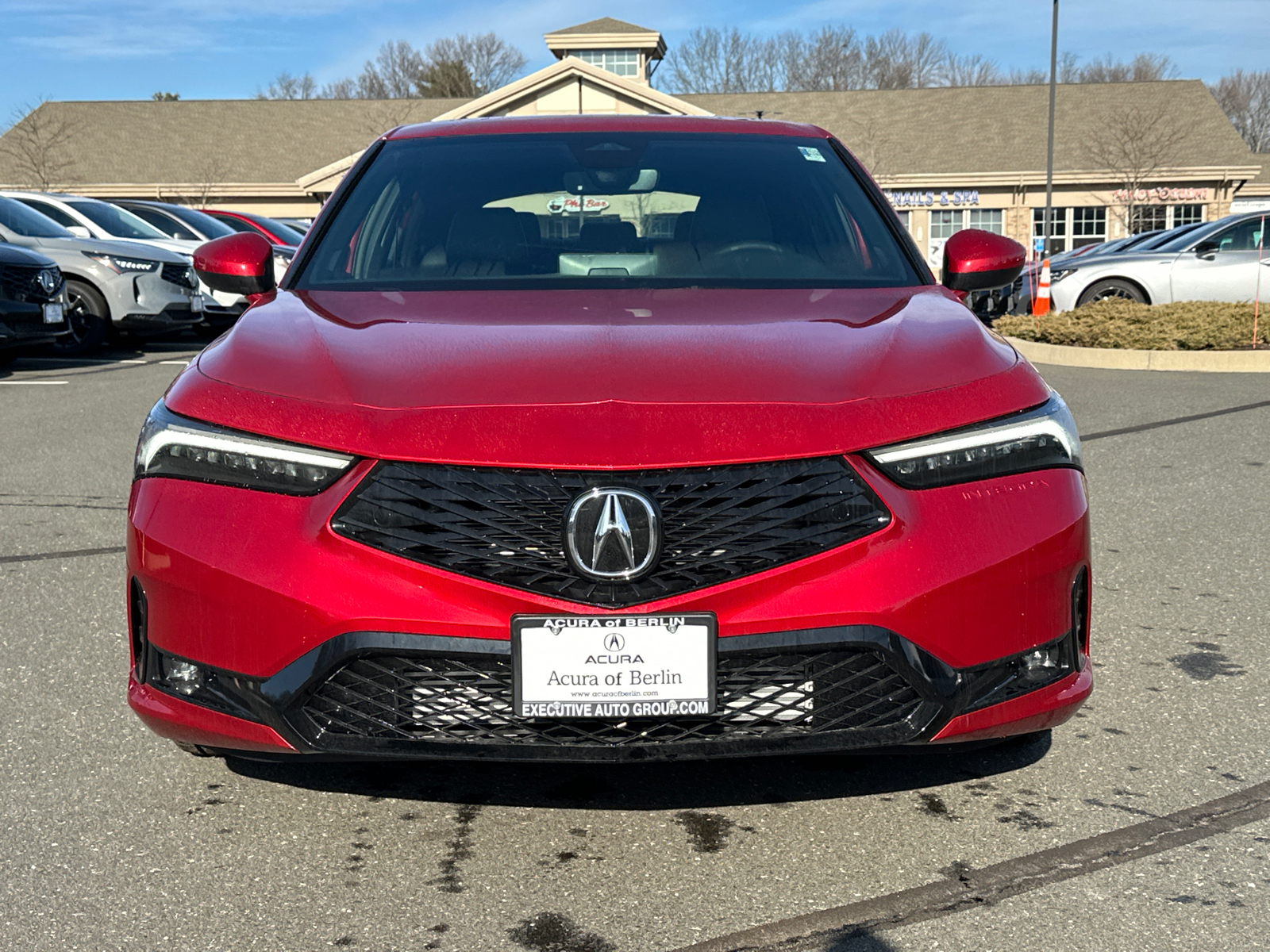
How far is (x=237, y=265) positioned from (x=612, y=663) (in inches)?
79.9

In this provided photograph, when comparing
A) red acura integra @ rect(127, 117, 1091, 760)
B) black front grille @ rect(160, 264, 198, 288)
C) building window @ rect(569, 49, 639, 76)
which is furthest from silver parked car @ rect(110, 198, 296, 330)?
building window @ rect(569, 49, 639, 76)

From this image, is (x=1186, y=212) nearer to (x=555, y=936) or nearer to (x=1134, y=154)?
(x=1134, y=154)

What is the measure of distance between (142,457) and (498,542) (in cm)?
85

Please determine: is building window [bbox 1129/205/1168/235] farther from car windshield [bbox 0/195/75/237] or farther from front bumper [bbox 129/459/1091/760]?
front bumper [bbox 129/459/1091/760]

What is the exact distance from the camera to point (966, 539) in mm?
2678

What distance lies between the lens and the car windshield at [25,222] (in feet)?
47.4

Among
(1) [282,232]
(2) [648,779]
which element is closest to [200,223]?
(1) [282,232]

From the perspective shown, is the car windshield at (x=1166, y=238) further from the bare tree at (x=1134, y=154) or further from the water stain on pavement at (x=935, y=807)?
the bare tree at (x=1134, y=154)

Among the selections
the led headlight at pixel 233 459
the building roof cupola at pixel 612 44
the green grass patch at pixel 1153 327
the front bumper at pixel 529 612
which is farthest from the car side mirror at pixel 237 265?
the building roof cupola at pixel 612 44

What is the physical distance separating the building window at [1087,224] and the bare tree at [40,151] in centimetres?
3184

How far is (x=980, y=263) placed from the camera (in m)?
4.01

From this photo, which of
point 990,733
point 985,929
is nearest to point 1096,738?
point 990,733

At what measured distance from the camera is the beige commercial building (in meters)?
40.9

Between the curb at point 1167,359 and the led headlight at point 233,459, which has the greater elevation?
the led headlight at point 233,459
